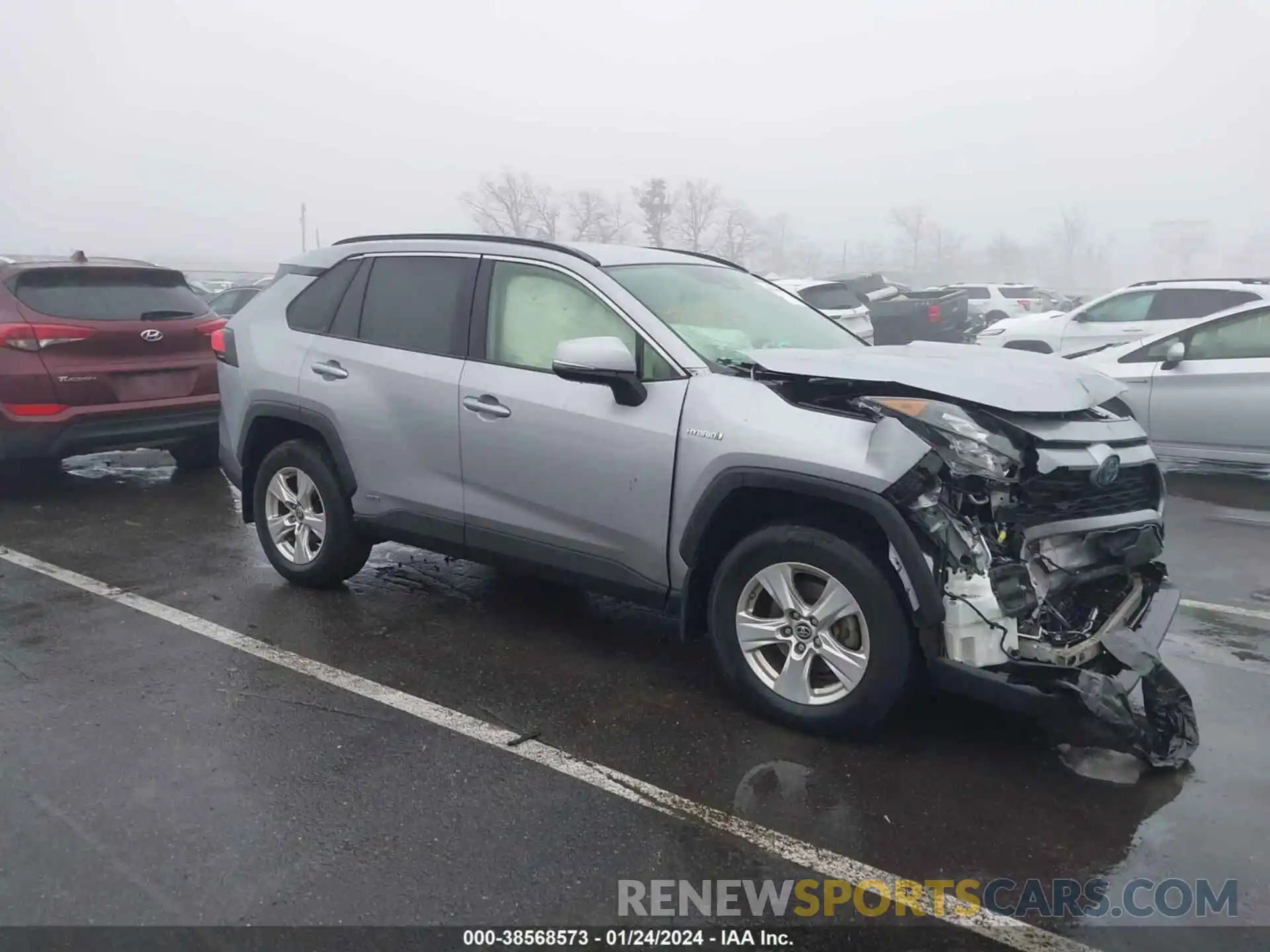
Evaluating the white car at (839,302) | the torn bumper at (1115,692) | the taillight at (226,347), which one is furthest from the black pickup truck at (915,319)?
the torn bumper at (1115,692)

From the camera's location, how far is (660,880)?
9.52 ft

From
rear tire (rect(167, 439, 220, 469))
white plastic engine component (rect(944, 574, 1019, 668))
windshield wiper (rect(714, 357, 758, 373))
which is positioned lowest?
rear tire (rect(167, 439, 220, 469))

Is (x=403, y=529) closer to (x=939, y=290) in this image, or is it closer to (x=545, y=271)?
(x=545, y=271)

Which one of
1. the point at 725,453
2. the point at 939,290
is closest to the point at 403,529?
the point at 725,453

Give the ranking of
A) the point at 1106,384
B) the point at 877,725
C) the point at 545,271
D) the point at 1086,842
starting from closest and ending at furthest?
the point at 1086,842 → the point at 877,725 → the point at 1106,384 → the point at 545,271

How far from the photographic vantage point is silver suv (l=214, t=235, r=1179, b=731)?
3436 millimetres

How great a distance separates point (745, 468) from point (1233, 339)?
6.26m

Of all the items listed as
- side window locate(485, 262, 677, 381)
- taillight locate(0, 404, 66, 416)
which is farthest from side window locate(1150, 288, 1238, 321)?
taillight locate(0, 404, 66, 416)

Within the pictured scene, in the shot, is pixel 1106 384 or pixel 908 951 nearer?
pixel 908 951

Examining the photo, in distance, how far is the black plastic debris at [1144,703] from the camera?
3.23 meters

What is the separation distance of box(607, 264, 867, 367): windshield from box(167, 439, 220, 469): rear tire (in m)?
5.54

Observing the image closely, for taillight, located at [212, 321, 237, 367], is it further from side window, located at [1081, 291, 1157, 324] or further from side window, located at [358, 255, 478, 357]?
side window, located at [1081, 291, 1157, 324]

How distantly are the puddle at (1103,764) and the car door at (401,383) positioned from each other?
270 cm

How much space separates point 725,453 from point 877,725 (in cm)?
111
